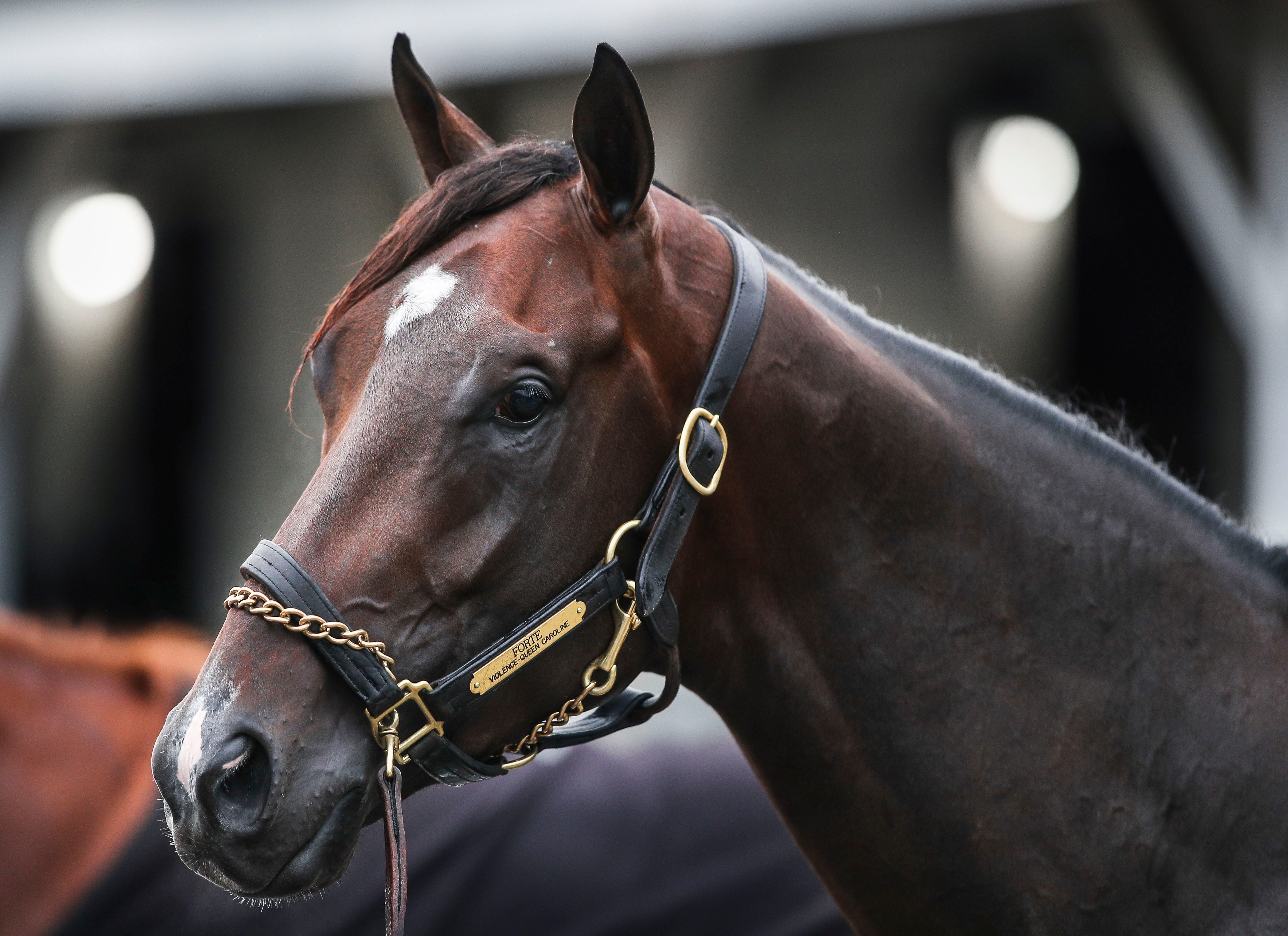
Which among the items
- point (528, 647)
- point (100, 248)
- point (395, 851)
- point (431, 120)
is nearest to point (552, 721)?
point (528, 647)

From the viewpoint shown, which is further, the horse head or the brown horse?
the brown horse

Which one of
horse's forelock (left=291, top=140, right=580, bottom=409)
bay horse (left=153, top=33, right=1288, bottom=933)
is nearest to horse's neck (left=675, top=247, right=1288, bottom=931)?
bay horse (left=153, top=33, right=1288, bottom=933)

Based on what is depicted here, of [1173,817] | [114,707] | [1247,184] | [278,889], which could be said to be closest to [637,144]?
[278,889]

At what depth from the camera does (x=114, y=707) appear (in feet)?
8.91

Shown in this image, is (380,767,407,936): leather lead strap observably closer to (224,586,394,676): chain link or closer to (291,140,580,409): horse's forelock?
(224,586,394,676): chain link

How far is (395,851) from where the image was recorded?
145 centimetres

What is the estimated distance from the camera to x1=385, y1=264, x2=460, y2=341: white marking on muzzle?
149 cm

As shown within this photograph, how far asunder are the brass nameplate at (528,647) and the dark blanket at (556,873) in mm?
1341

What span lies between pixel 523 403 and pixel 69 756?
181 cm

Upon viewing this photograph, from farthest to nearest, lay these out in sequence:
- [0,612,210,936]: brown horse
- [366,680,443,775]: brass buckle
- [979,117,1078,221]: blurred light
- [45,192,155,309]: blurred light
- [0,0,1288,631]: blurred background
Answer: [45,192,155,309]: blurred light
[979,117,1078,221]: blurred light
[0,0,1288,631]: blurred background
[0,612,210,936]: brown horse
[366,680,443,775]: brass buckle

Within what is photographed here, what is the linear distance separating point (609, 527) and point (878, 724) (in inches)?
19.6

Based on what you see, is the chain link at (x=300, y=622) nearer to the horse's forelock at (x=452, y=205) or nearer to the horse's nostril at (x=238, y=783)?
the horse's nostril at (x=238, y=783)

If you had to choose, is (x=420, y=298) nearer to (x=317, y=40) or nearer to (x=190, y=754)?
(x=190, y=754)

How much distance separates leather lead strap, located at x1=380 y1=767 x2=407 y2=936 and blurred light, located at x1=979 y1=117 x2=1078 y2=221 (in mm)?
8307
